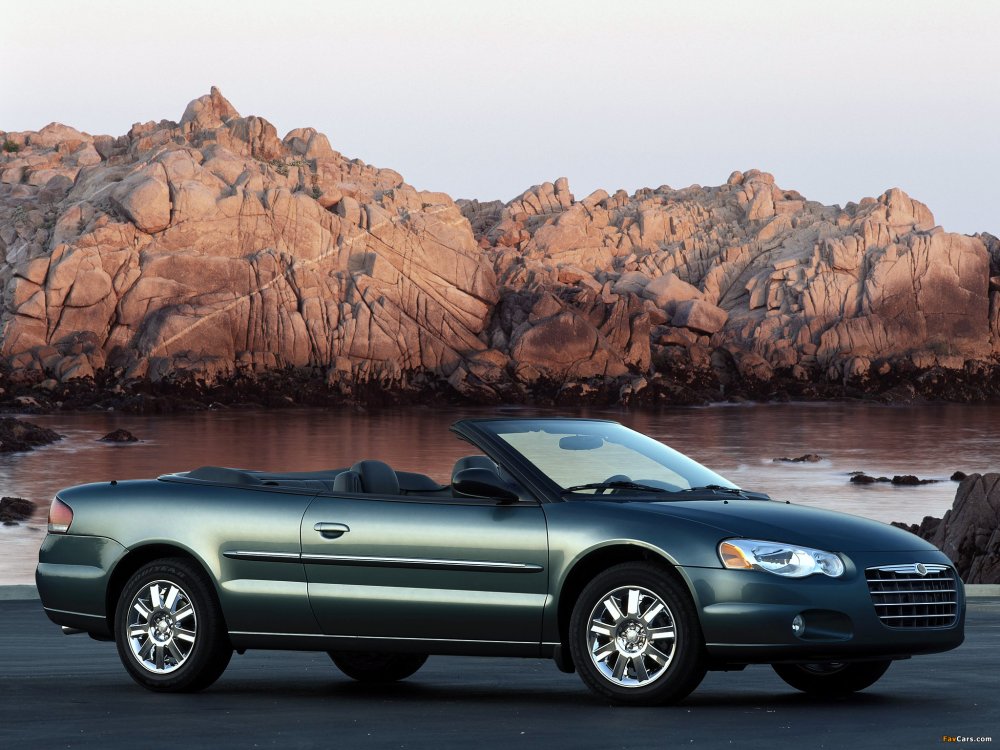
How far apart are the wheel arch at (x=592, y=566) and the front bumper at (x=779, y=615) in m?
0.21

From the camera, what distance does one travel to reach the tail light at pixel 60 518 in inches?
339

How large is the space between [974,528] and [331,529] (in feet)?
48.6

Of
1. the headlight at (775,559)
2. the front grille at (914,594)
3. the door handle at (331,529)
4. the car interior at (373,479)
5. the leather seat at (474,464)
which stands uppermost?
the leather seat at (474,464)

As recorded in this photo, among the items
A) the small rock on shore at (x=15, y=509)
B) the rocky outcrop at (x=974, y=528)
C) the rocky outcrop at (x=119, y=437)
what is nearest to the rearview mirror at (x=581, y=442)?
the rocky outcrop at (x=974, y=528)

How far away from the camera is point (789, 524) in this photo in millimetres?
7270

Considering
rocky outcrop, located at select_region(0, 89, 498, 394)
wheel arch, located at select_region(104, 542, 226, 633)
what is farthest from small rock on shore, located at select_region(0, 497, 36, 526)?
rocky outcrop, located at select_region(0, 89, 498, 394)

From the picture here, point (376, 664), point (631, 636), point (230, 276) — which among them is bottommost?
point (376, 664)

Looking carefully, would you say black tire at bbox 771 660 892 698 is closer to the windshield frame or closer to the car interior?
the windshield frame

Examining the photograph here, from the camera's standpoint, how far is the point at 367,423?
79.4 metres

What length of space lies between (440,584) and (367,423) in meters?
72.2

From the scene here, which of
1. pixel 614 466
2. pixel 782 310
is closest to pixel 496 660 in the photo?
pixel 614 466

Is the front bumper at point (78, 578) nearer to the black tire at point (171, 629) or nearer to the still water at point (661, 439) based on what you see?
the black tire at point (171, 629)

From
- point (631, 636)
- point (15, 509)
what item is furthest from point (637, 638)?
point (15, 509)

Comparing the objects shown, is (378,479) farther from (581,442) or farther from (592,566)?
(592,566)
